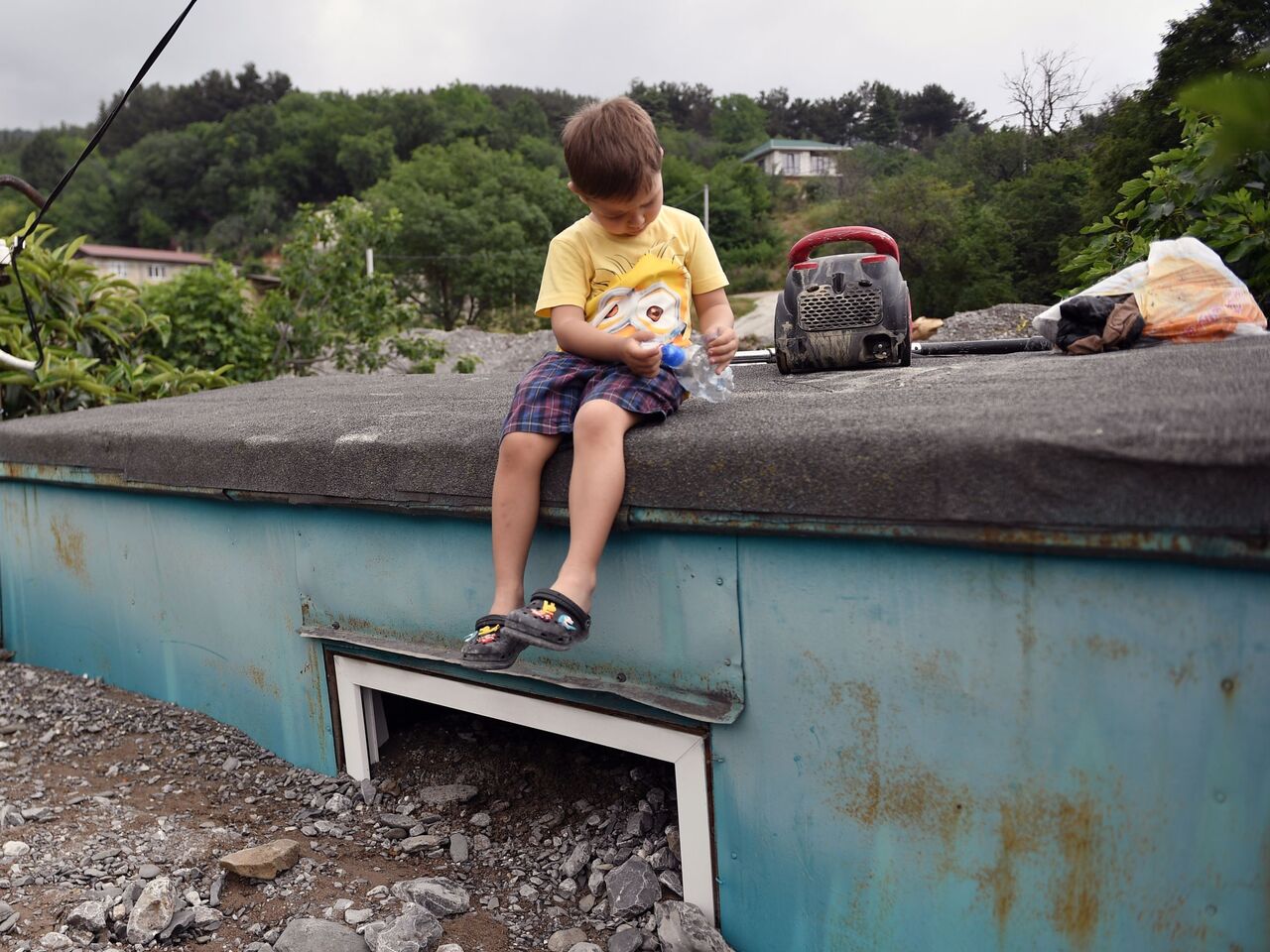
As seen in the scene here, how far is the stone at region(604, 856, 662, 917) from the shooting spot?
2043mm

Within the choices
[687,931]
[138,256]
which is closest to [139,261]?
[138,256]

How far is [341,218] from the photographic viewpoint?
27.8 ft

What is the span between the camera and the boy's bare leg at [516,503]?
77.2 inches

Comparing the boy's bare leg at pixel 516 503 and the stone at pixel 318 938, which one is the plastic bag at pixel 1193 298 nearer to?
the boy's bare leg at pixel 516 503

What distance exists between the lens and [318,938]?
6.53 ft

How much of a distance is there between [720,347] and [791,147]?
85.5ft

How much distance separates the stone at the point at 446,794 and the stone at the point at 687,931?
2.53 feet

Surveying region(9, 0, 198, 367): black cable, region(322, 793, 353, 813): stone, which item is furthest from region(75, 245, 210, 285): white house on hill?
region(322, 793, 353, 813): stone

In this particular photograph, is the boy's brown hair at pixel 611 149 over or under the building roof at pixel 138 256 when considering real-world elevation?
under

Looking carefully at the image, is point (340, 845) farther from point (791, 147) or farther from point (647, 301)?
point (791, 147)

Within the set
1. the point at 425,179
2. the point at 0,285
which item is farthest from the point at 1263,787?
the point at 425,179

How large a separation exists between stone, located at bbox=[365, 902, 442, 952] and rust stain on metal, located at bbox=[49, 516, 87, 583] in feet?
6.90

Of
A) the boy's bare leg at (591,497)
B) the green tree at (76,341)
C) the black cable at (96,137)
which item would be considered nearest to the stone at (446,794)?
the boy's bare leg at (591,497)

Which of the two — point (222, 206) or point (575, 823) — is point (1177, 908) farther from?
point (222, 206)
